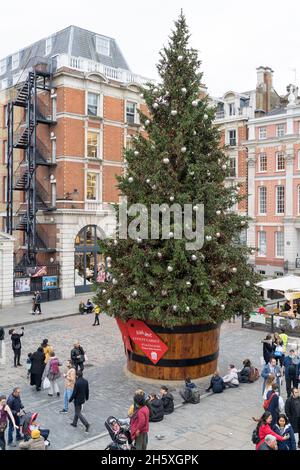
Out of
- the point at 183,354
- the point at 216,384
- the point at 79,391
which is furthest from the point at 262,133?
the point at 79,391

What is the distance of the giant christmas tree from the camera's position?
14548 millimetres

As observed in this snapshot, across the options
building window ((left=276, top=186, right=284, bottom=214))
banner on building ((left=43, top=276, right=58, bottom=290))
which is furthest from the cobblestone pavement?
building window ((left=276, top=186, right=284, bottom=214))

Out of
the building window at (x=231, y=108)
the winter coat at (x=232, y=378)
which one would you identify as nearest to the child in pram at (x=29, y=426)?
the winter coat at (x=232, y=378)

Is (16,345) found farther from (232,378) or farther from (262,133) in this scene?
(262,133)

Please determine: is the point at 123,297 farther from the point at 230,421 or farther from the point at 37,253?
the point at 37,253

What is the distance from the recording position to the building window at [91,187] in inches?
1457

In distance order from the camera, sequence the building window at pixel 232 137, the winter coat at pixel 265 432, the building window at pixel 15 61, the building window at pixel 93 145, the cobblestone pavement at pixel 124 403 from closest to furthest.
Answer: the winter coat at pixel 265 432
the cobblestone pavement at pixel 124 403
the building window at pixel 93 145
the building window at pixel 15 61
the building window at pixel 232 137

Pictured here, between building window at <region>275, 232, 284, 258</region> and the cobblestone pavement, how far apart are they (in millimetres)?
22178

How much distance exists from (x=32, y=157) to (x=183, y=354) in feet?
79.8

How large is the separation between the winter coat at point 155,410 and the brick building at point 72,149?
22783 mm

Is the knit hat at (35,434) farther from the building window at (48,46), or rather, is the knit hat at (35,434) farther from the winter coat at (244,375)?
the building window at (48,46)

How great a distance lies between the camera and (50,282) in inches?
1324

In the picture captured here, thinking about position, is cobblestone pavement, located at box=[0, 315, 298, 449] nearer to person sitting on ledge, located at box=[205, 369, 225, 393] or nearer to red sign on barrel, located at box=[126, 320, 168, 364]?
person sitting on ledge, located at box=[205, 369, 225, 393]

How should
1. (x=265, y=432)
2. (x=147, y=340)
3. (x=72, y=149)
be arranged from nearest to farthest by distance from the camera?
(x=265, y=432), (x=147, y=340), (x=72, y=149)
